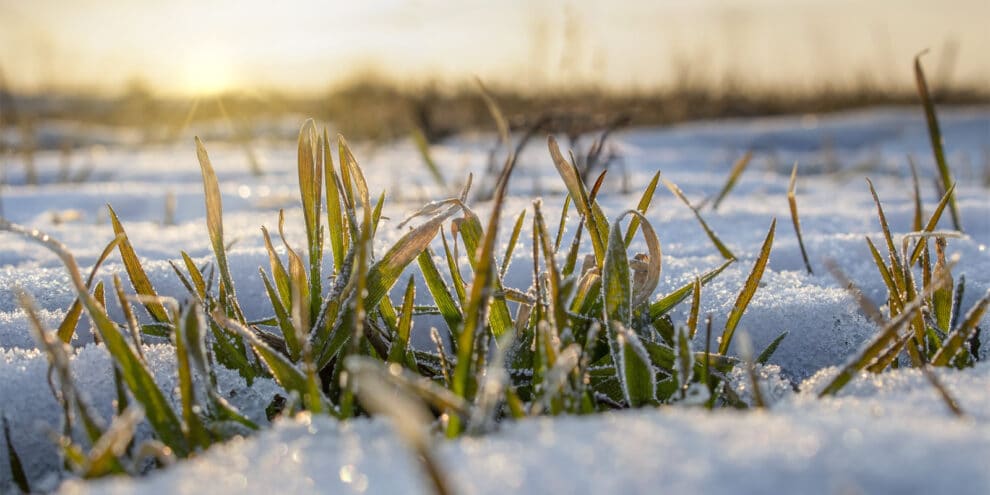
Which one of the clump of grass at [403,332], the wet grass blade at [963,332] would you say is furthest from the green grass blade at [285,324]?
the wet grass blade at [963,332]

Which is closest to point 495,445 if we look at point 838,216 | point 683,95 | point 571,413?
point 571,413

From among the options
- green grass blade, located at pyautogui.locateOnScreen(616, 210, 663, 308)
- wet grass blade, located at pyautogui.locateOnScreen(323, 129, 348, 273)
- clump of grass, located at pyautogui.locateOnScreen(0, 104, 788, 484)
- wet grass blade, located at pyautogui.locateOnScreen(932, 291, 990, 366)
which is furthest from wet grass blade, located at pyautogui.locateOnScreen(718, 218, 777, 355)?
wet grass blade, located at pyautogui.locateOnScreen(323, 129, 348, 273)

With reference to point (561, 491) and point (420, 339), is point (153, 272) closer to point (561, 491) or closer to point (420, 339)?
point (420, 339)

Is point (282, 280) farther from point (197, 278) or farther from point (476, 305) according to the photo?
point (476, 305)

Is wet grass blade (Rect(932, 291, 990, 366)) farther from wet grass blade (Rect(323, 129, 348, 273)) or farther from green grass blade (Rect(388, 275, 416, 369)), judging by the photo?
wet grass blade (Rect(323, 129, 348, 273))

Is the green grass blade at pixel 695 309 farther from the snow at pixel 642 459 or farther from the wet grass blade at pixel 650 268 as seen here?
the snow at pixel 642 459

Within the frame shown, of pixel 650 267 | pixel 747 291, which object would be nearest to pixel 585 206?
pixel 650 267
